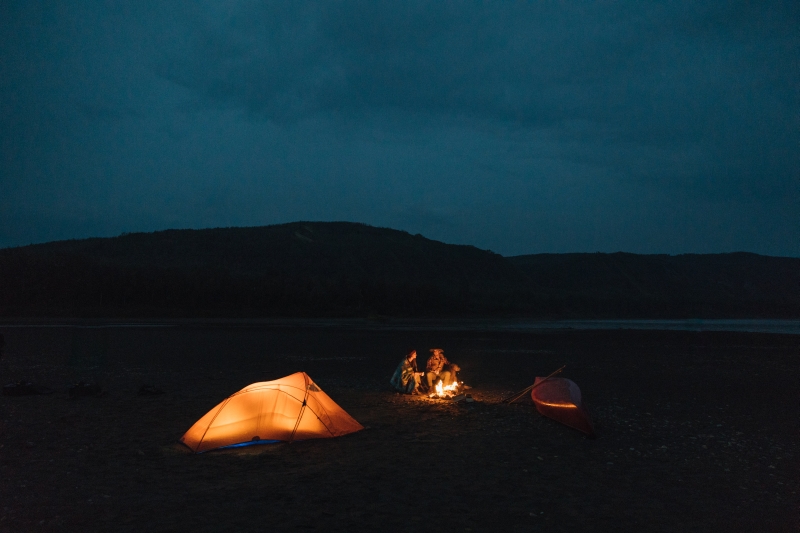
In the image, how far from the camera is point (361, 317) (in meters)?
65.8

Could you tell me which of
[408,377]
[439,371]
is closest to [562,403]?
[439,371]

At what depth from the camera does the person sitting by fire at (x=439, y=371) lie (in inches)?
596

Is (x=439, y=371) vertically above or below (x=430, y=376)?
above

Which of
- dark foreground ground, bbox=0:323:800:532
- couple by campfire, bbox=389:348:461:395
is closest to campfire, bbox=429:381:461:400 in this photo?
couple by campfire, bbox=389:348:461:395

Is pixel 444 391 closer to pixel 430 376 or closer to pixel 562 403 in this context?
pixel 430 376

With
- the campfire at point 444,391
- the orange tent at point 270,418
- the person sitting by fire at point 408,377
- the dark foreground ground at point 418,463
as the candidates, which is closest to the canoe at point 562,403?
the dark foreground ground at point 418,463

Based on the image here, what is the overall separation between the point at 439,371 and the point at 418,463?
21.0 ft

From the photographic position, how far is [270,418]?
10281 mm

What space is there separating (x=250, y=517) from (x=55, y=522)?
83.0 inches

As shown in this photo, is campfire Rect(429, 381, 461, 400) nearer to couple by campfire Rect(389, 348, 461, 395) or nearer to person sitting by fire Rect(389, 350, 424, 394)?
couple by campfire Rect(389, 348, 461, 395)

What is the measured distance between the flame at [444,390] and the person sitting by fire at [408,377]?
0.55 meters

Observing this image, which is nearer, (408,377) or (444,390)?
(444,390)

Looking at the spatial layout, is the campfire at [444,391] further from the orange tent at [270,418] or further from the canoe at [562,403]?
the orange tent at [270,418]

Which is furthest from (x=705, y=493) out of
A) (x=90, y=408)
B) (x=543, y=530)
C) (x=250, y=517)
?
(x=90, y=408)
